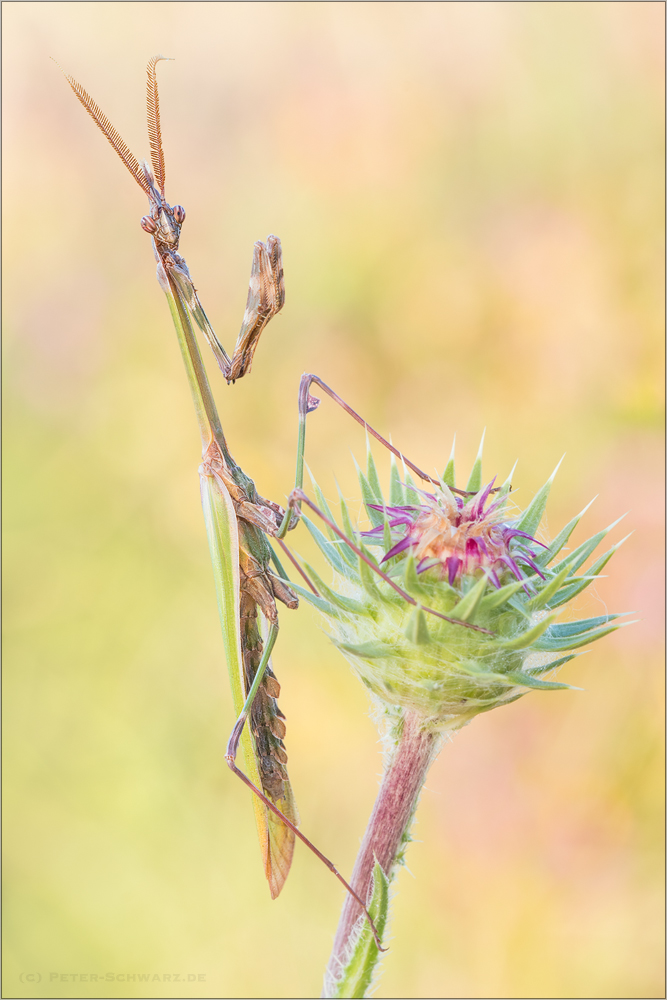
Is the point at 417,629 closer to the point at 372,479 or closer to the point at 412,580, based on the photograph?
the point at 412,580

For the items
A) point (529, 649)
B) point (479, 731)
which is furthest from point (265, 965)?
point (529, 649)

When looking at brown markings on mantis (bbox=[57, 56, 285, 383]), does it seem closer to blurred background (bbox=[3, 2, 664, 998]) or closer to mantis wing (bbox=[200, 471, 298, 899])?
mantis wing (bbox=[200, 471, 298, 899])

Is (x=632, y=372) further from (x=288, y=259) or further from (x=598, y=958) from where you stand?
(x=598, y=958)

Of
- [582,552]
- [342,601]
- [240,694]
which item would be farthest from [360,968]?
[582,552]

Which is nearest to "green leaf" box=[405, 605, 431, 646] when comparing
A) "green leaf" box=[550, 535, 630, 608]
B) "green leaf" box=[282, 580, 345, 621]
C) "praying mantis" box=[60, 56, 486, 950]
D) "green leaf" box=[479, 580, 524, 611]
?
"green leaf" box=[479, 580, 524, 611]

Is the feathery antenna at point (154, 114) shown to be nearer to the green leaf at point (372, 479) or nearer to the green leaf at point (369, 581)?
the green leaf at point (372, 479)

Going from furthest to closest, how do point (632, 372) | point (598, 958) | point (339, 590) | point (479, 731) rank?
point (632, 372), point (479, 731), point (598, 958), point (339, 590)
